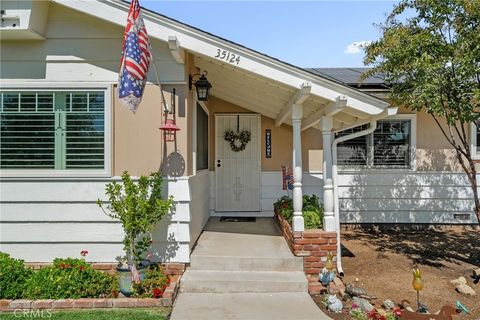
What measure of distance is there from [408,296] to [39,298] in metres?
4.36

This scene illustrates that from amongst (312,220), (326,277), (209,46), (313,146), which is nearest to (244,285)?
(326,277)

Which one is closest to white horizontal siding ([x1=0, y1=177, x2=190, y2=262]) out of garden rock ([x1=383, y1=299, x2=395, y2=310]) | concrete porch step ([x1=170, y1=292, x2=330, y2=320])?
concrete porch step ([x1=170, y1=292, x2=330, y2=320])

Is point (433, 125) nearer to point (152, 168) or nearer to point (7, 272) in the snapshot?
point (152, 168)

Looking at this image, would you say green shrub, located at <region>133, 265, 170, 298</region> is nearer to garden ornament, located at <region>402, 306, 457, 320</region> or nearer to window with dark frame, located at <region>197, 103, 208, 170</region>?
window with dark frame, located at <region>197, 103, 208, 170</region>

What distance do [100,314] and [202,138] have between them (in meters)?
3.80

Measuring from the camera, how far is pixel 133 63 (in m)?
3.60

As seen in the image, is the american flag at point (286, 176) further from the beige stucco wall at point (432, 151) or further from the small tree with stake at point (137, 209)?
the small tree with stake at point (137, 209)

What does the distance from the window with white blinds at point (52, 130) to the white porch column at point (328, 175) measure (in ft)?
10.0

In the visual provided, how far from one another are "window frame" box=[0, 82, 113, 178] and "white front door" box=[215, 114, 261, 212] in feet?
11.6

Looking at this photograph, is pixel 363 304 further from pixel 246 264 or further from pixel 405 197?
pixel 405 197

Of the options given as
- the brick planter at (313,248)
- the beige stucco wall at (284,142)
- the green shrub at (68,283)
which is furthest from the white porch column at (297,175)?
the beige stucco wall at (284,142)

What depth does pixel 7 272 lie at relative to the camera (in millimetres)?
3953

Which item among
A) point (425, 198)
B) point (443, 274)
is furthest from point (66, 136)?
point (425, 198)

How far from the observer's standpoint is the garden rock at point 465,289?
14.5 ft
